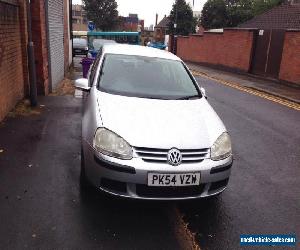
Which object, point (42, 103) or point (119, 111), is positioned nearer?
point (119, 111)

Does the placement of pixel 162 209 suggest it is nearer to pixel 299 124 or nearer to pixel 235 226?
pixel 235 226

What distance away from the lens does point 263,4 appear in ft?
154

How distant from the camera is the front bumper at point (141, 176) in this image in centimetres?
345

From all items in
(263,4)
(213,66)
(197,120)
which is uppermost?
(263,4)

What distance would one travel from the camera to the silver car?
349 centimetres

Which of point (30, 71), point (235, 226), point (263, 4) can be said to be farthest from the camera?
point (263, 4)

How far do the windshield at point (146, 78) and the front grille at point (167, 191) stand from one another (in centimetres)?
149

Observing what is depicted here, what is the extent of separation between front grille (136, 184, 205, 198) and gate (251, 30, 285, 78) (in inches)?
604

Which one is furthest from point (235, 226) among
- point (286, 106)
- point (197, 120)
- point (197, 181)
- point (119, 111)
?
point (286, 106)

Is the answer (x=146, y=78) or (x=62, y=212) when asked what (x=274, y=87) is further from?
(x=62, y=212)

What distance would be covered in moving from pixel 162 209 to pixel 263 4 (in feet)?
159

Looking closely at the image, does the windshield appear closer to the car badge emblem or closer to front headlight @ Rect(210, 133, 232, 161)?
front headlight @ Rect(210, 133, 232, 161)

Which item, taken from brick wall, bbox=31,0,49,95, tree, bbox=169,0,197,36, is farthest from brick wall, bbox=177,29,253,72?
tree, bbox=169,0,197,36

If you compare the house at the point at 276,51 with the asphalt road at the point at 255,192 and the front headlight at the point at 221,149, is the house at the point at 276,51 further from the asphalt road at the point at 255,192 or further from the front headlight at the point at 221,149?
the front headlight at the point at 221,149
